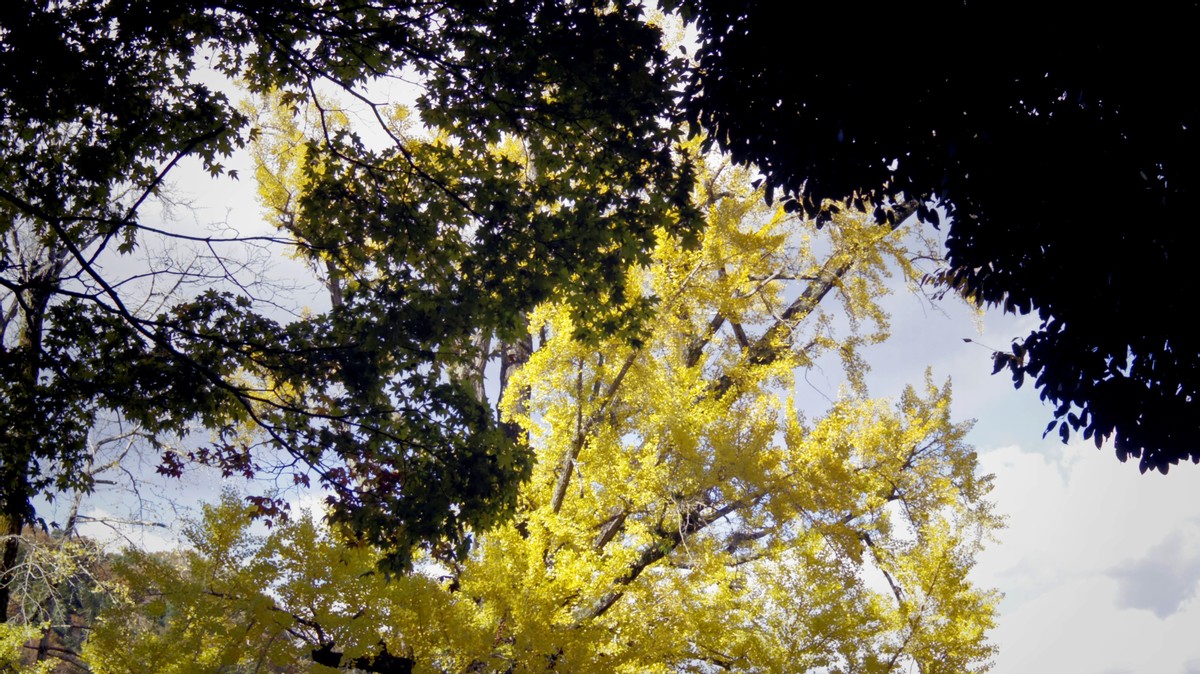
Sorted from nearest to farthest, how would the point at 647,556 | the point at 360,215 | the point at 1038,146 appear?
1. the point at 1038,146
2. the point at 360,215
3. the point at 647,556

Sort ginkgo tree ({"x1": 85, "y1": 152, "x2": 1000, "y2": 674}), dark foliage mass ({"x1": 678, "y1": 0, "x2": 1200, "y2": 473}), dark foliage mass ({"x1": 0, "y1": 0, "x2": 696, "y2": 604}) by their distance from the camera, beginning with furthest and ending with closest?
ginkgo tree ({"x1": 85, "y1": 152, "x2": 1000, "y2": 674})
dark foliage mass ({"x1": 0, "y1": 0, "x2": 696, "y2": 604})
dark foliage mass ({"x1": 678, "y1": 0, "x2": 1200, "y2": 473})

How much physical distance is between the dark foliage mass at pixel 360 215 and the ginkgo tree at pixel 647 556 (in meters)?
1.15

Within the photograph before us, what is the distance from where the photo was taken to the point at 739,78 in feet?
15.5

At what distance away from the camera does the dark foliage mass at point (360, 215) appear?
4.89m

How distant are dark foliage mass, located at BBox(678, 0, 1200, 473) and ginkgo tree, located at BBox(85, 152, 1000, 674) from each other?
219cm

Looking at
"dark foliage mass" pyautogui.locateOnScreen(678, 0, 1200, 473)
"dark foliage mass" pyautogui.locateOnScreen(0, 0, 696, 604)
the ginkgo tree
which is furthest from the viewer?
the ginkgo tree

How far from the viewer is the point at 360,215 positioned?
221 inches

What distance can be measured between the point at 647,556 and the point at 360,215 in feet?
16.5

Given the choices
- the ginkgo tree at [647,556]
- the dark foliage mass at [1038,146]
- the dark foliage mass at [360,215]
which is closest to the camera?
the dark foliage mass at [1038,146]

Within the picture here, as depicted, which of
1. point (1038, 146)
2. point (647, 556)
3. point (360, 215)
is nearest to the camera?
point (1038, 146)

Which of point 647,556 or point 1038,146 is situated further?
point 647,556

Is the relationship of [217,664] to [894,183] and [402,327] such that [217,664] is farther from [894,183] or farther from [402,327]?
[894,183]

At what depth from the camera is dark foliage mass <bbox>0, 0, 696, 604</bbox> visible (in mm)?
4895

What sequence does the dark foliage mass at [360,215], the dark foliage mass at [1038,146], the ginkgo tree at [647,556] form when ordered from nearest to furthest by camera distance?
the dark foliage mass at [1038,146]
the dark foliage mass at [360,215]
the ginkgo tree at [647,556]
